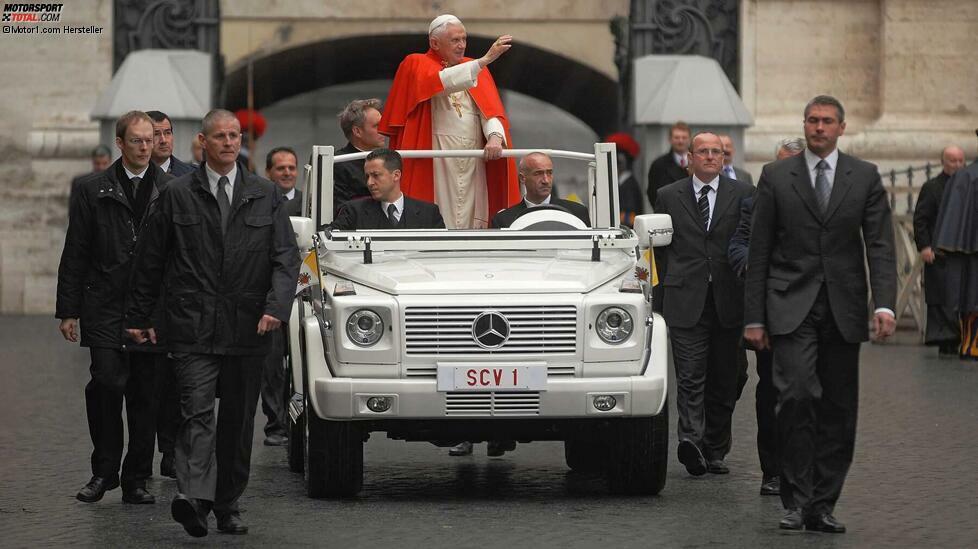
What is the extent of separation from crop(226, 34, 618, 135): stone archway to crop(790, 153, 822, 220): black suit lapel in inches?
712

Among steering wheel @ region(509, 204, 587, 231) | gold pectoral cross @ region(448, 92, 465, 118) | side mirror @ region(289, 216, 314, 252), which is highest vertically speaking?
gold pectoral cross @ region(448, 92, 465, 118)

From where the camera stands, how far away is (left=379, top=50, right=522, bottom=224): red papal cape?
39.7 ft

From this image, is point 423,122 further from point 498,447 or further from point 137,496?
point 137,496

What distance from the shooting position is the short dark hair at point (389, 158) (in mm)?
11164

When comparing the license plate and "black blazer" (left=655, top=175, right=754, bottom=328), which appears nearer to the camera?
the license plate

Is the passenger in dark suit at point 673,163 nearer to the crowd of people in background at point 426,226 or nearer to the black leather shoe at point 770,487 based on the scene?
the crowd of people in background at point 426,226

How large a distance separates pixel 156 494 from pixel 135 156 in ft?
5.26

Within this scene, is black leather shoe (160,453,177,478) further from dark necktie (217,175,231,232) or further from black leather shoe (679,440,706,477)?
black leather shoe (679,440,706,477)

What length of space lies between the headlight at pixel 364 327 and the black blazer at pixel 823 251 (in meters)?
1.69

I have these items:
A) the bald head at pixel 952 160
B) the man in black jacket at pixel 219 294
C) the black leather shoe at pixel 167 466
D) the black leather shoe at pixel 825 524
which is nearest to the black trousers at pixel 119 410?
the black leather shoe at pixel 167 466

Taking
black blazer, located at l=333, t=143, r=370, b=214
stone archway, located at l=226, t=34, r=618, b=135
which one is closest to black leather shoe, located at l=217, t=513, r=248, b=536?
black blazer, located at l=333, t=143, r=370, b=214

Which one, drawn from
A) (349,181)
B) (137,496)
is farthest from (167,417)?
(349,181)

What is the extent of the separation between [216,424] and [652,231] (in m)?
2.64

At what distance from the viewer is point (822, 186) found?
9250 millimetres
